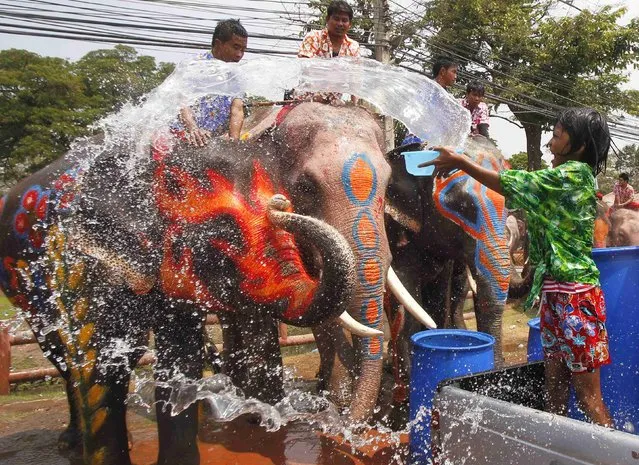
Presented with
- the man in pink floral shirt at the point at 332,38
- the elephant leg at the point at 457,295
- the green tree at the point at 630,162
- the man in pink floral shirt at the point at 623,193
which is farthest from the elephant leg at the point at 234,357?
the green tree at the point at 630,162

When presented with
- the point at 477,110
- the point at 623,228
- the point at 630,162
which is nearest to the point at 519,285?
the point at 477,110

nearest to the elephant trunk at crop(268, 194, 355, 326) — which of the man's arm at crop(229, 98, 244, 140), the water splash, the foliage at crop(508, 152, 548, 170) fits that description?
the water splash

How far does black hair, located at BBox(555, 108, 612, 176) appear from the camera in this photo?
249 cm

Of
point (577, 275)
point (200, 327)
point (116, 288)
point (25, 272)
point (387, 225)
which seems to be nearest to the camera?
point (577, 275)

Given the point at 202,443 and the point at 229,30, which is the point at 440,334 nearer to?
the point at 202,443

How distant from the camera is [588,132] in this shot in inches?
98.0

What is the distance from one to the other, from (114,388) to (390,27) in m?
9.40

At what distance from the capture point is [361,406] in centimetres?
350

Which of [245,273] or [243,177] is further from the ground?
[243,177]

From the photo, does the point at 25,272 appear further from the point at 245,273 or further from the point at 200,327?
the point at 245,273

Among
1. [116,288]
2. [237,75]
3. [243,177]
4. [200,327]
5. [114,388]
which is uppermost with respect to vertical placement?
[237,75]

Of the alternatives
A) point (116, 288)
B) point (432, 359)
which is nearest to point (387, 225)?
point (432, 359)

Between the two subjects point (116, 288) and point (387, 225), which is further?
point (387, 225)

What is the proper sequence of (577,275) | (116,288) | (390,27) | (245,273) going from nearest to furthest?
(577,275) < (245,273) < (116,288) < (390,27)
